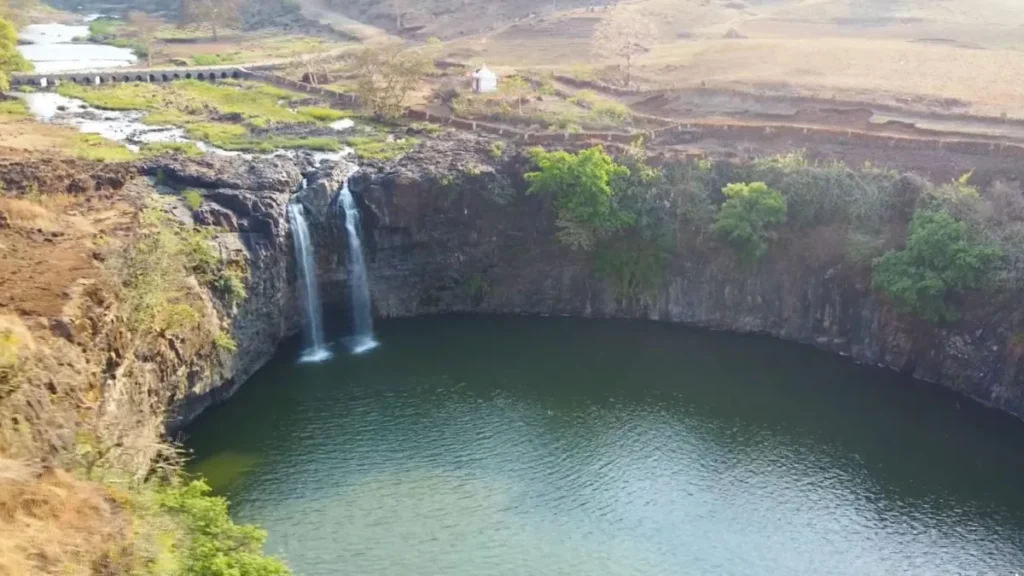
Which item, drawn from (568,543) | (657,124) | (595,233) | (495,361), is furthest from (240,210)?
(657,124)

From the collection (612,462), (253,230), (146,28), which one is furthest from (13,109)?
(146,28)

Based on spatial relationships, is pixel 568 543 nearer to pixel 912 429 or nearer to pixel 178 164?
pixel 912 429

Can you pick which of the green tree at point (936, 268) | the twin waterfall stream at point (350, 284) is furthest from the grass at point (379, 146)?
the green tree at point (936, 268)

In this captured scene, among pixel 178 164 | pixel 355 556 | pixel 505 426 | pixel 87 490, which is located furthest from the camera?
pixel 178 164

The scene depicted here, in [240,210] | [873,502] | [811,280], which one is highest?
[240,210]

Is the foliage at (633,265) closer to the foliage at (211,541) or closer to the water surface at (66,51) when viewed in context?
the foliage at (211,541)

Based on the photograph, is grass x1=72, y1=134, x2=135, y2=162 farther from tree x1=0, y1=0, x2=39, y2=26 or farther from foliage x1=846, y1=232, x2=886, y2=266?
tree x1=0, y1=0, x2=39, y2=26

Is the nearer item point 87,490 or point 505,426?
point 87,490

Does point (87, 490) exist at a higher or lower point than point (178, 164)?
lower
